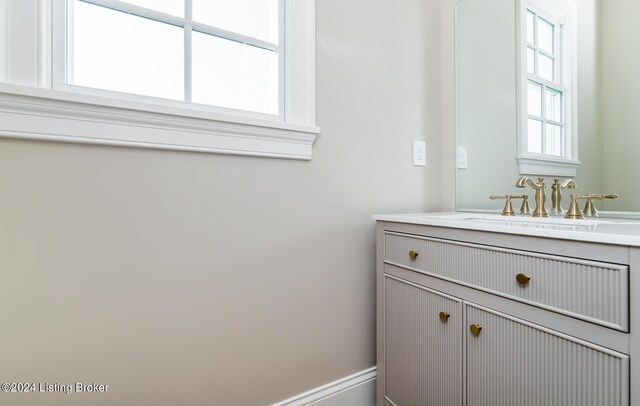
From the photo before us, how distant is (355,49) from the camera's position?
54.8 inches

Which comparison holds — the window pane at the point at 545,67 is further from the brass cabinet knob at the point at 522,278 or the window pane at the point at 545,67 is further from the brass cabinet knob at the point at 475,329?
the brass cabinet knob at the point at 475,329

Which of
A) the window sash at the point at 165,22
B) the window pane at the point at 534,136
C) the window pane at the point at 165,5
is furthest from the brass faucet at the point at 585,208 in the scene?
the window pane at the point at 165,5

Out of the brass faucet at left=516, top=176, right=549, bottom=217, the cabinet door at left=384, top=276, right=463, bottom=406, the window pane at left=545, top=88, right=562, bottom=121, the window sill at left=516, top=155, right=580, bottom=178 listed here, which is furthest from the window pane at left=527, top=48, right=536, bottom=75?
the cabinet door at left=384, top=276, right=463, bottom=406

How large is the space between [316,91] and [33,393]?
130 cm

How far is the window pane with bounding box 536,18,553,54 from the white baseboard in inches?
60.7

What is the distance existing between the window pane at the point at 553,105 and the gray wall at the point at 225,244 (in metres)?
0.50

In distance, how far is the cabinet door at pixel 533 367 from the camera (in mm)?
693

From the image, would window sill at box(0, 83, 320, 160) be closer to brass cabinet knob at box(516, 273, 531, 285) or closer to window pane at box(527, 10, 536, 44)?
brass cabinet knob at box(516, 273, 531, 285)

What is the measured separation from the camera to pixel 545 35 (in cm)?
128

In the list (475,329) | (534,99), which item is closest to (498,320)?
(475,329)

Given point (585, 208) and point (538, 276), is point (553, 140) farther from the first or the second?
point (538, 276)

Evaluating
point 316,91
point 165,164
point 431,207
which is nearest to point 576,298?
point 431,207

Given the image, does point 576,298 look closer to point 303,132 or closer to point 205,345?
point 303,132

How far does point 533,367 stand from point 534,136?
3.09 feet
